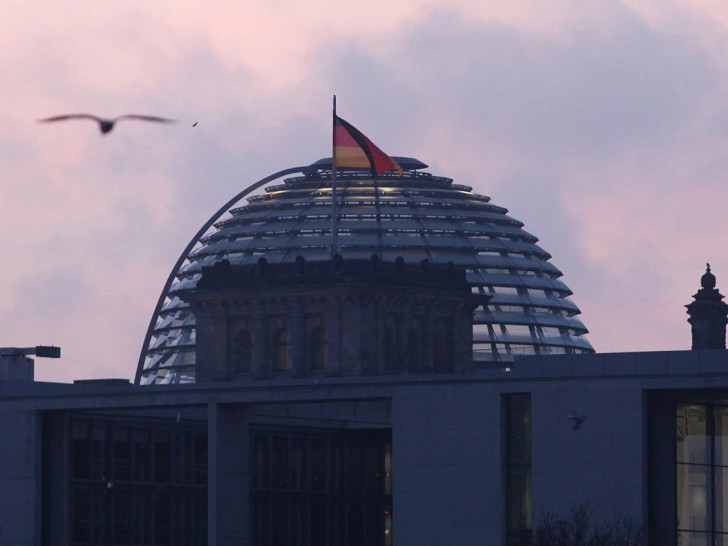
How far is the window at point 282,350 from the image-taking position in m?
133

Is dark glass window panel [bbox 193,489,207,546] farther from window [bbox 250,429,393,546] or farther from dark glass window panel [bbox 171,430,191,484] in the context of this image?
window [bbox 250,429,393,546]

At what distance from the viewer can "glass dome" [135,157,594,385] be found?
178 metres

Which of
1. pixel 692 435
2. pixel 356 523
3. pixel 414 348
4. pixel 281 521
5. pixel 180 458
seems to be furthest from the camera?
pixel 414 348

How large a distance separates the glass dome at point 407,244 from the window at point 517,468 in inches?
3474

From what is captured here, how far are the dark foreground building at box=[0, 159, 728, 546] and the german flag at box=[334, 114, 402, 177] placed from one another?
84.8 feet

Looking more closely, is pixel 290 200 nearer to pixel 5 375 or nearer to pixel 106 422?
pixel 5 375

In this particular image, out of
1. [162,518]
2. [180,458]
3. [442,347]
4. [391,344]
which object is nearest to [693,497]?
[180,458]

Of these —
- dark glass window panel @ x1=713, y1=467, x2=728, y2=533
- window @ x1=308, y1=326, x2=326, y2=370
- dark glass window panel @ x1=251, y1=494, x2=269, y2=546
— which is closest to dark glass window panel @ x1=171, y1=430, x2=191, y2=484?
dark glass window panel @ x1=251, y1=494, x2=269, y2=546

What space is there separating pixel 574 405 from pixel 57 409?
21245 mm

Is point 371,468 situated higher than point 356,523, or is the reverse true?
point 371,468

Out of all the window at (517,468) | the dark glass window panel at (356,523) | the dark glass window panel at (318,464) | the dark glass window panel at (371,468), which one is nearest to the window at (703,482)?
the window at (517,468)

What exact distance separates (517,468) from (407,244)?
94975 mm

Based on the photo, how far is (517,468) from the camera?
85.2 m

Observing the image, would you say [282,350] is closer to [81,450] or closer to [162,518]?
[162,518]
